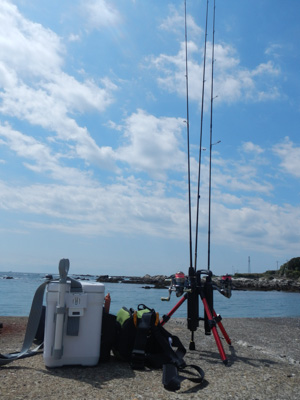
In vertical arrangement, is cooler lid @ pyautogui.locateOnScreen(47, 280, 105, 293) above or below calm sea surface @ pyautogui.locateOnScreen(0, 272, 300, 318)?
above

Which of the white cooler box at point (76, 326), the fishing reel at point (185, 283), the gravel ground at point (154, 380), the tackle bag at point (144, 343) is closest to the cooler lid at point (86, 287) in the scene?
the white cooler box at point (76, 326)

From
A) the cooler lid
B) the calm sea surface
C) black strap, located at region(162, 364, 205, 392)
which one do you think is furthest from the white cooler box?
the calm sea surface

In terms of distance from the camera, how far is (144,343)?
15.1 feet

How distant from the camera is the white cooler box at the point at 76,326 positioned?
4176 mm

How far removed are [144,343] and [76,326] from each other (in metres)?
0.88

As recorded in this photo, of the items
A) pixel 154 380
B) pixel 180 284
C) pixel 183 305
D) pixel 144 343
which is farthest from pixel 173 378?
pixel 183 305

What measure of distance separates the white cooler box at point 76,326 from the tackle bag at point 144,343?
42 centimetres

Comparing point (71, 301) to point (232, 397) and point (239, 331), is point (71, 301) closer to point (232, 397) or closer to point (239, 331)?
point (232, 397)

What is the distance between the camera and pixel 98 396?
3.37 m

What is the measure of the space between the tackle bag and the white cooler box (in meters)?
0.42

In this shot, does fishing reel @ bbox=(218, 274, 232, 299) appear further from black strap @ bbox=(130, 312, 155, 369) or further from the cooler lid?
the cooler lid

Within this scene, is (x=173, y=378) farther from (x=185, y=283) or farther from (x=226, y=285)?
(x=226, y=285)

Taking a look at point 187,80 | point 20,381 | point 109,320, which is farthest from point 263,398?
point 187,80

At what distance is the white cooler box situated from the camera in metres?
4.18
